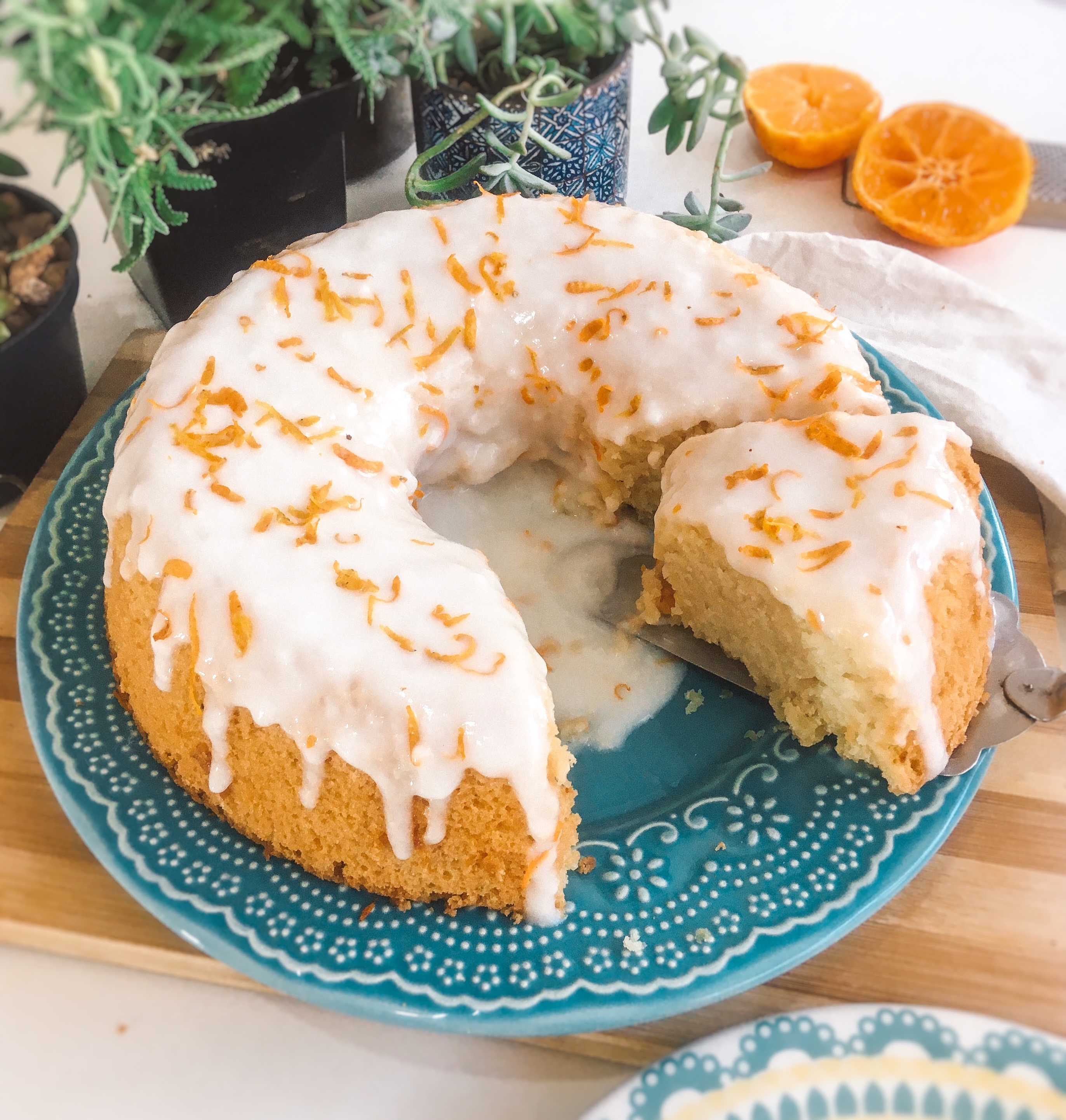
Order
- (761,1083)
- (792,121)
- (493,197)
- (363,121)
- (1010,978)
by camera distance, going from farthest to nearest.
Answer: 1. (792,121)
2. (363,121)
3. (493,197)
4. (1010,978)
5. (761,1083)

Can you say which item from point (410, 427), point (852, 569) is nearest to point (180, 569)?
point (410, 427)

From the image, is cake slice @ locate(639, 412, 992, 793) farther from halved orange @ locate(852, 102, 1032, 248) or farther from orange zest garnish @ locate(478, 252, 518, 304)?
halved orange @ locate(852, 102, 1032, 248)

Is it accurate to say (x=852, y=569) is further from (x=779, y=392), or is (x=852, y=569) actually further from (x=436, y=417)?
(x=436, y=417)

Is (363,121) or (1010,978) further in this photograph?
(363,121)

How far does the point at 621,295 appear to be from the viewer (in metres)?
1.54

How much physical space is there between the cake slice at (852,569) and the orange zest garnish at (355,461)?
434 mm

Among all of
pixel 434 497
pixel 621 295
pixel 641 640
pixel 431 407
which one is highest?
pixel 621 295

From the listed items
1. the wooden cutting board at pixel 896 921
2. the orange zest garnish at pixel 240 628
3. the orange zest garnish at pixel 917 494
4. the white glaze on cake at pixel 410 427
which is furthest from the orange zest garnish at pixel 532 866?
the orange zest garnish at pixel 917 494

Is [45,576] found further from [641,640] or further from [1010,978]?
[1010,978]

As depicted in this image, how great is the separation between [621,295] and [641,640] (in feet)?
1.81

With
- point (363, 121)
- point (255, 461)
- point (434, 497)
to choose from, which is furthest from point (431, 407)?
point (363, 121)

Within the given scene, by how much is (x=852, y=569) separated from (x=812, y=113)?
1.55 meters

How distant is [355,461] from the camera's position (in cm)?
Answer: 138

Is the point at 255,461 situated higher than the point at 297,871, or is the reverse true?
the point at 255,461
